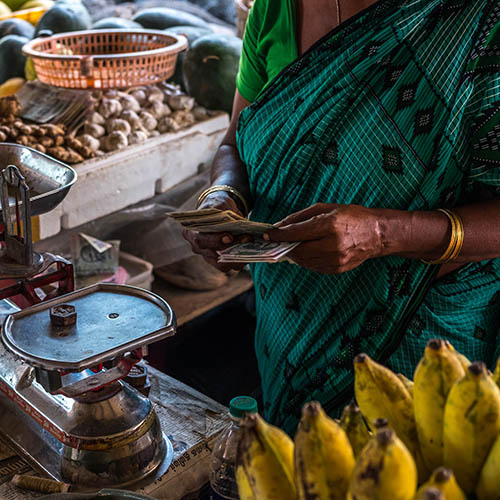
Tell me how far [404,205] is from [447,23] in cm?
36

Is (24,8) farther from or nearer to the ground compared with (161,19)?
nearer to the ground

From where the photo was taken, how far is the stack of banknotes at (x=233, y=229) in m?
1.25

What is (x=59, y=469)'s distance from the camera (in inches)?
46.7

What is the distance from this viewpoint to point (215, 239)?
4.72ft

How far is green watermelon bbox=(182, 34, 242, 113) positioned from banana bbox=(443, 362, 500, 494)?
2635 mm

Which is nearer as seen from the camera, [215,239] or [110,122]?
[215,239]

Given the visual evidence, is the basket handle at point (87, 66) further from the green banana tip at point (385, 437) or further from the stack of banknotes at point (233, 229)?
the green banana tip at point (385, 437)

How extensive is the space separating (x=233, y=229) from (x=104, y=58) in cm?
159

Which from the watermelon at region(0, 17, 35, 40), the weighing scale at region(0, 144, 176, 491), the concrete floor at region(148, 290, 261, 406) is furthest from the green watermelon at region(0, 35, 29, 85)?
the weighing scale at region(0, 144, 176, 491)

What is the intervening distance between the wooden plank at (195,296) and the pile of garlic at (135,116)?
703 mm

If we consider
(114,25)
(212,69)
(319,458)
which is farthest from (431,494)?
(114,25)

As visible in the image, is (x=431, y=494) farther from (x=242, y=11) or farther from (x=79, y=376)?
(x=242, y=11)

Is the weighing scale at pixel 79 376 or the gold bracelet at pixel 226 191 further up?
the gold bracelet at pixel 226 191

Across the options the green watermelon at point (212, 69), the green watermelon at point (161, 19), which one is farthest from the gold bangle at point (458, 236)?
the green watermelon at point (161, 19)
